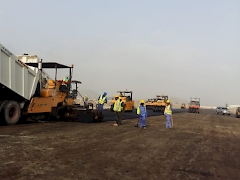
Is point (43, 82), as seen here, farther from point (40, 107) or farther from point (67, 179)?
point (67, 179)

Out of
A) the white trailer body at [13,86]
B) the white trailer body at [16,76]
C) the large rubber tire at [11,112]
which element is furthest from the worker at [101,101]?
the large rubber tire at [11,112]

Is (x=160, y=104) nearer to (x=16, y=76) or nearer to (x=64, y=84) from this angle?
(x=64, y=84)

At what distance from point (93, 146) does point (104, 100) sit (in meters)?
8.53

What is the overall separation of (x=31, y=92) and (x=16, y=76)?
1210mm

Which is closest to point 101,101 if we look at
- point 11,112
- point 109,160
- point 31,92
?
point 31,92

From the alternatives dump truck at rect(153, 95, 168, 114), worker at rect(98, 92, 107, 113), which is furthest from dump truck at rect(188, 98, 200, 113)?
worker at rect(98, 92, 107, 113)

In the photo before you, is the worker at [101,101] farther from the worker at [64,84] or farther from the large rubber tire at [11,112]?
the large rubber tire at [11,112]

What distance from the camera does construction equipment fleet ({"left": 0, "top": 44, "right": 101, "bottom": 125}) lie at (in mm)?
11000

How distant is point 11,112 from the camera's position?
11492 mm

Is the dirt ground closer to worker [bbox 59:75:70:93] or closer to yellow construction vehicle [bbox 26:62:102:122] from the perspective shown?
yellow construction vehicle [bbox 26:62:102:122]

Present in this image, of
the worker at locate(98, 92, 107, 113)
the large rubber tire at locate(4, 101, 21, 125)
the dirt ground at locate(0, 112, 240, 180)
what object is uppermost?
the worker at locate(98, 92, 107, 113)

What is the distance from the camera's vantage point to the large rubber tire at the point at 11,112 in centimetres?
1113

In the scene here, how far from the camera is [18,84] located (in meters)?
11.5

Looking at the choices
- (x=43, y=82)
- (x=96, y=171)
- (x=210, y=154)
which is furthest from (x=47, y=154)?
(x=43, y=82)
